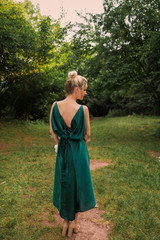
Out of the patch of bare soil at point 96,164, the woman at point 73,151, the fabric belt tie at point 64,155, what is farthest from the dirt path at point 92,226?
the patch of bare soil at point 96,164

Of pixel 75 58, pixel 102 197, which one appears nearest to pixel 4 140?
pixel 75 58

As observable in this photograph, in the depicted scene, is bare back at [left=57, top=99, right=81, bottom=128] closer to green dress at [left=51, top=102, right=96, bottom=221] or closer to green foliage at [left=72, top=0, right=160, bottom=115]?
green dress at [left=51, top=102, right=96, bottom=221]

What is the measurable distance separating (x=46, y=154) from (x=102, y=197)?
382 cm

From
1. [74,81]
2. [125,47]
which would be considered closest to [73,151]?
[74,81]

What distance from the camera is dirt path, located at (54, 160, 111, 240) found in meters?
2.67

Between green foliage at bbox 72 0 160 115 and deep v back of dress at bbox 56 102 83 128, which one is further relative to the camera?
green foliage at bbox 72 0 160 115

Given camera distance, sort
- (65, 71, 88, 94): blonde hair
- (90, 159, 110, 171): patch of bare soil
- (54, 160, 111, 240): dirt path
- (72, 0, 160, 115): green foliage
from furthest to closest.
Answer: (72, 0, 160, 115): green foliage, (90, 159, 110, 171): patch of bare soil, (54, 160, 111, 240): dirt path, (65, 71, 88, 94): blonde hair

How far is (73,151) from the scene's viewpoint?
2.53 m

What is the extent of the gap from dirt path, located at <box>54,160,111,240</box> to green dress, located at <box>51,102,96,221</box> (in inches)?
16.4

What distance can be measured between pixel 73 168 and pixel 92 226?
1129mm

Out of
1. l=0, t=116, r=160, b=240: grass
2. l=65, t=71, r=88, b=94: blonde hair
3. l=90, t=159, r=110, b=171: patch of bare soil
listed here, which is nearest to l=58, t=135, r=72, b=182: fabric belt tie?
l=65, t=71, r=88, b=94: blonde hair

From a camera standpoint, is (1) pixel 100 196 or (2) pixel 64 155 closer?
(2) pixel 64 155

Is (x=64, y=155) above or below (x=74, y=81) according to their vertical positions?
below

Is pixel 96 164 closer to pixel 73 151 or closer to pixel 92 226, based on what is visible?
pixel 92 226
